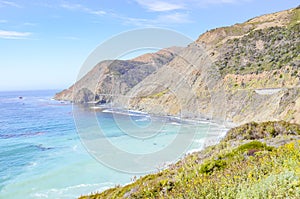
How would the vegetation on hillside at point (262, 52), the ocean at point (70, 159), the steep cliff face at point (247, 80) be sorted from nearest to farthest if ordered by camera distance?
1. the ocean at point (70, 159)
2. the steep cliff face at point (247, 80)
3. the vegetation on hillside at point (262, 52)

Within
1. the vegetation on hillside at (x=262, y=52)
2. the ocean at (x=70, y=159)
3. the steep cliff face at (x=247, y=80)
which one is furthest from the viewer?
the vegetation on hillside at (x=262, y=52)

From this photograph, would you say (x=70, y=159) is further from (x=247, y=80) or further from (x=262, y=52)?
(x=262, y=52)

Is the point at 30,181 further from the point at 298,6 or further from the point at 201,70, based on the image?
the point at 298,6

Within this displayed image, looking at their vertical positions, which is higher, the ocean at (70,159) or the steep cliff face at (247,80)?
the steep cliff face at (247,80)

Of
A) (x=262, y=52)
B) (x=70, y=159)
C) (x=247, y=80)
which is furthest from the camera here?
(x=262, y=52)

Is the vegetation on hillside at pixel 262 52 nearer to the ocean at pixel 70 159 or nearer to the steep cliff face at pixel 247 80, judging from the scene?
the steep cliff face at pixel 247 80

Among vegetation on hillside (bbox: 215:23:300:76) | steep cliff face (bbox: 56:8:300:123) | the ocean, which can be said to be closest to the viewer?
the ocean

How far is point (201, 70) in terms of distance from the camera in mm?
54031

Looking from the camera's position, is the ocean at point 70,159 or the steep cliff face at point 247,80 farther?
the steep cliff face at point 247,80

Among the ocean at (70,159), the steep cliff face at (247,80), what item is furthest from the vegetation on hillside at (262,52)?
the ocean at (70,159)

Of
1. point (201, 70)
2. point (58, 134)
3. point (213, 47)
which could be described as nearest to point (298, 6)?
point (213, 47)

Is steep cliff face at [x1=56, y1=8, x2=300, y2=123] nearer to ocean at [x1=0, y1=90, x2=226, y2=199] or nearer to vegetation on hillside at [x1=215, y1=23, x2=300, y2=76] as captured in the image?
vegetation on hillside at [x1=215, y1=23, x2=300, y2=76]

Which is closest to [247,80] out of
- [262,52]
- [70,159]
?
[262,52]

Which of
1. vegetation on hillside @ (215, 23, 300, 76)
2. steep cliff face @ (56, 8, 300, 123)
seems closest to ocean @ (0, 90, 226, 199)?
steep cliff face @ (56, 8, 300, 123)
